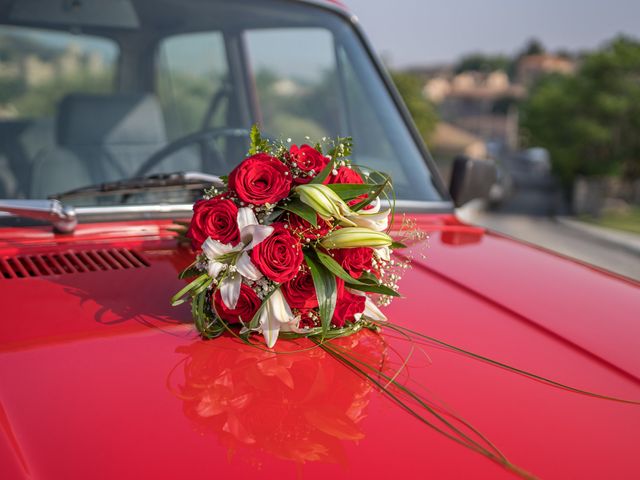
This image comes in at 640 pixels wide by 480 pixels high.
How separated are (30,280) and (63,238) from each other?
1.07 feet

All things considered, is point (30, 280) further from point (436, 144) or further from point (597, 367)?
point (436, 144)

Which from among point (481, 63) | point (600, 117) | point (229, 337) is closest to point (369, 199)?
point (229, 337)

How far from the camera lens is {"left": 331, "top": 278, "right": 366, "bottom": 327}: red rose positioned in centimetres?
136

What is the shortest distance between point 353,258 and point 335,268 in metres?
0.05

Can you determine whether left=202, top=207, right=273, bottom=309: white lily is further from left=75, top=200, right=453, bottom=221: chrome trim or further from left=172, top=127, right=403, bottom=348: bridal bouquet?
left=75, top=200, right=453, bottom=221: chrome trim

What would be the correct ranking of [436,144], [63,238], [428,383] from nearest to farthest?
1. [428,383]
2. [63,238]
3. [436,144]

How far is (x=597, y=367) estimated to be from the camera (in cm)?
135

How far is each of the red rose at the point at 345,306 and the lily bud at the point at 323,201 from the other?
129mm

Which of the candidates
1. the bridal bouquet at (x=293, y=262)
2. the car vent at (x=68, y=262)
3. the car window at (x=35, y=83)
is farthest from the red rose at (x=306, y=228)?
the car window at (x=35, y=83)

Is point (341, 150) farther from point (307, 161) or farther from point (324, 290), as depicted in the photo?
point (324, 290)

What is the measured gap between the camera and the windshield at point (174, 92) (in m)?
2.42

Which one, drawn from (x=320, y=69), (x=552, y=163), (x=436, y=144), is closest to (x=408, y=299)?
(x=320, y=69)

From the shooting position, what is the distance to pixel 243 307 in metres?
1.36

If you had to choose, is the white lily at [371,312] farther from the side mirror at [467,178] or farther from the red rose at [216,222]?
the side mirror at [467,178]
